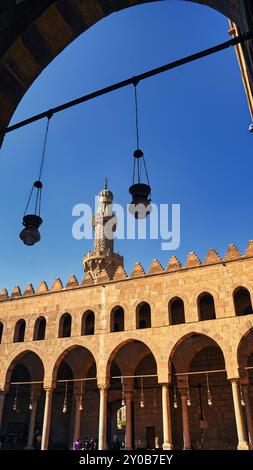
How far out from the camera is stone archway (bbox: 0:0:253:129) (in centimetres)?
415

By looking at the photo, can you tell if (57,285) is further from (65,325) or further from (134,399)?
(134,399)

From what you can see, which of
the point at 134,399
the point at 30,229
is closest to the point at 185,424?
the point at 134,399

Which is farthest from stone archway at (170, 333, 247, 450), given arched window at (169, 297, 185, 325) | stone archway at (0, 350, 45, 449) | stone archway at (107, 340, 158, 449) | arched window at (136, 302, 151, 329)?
stone archway at (0, 350, 45, 449)

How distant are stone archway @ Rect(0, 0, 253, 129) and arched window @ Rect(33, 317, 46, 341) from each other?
54.7 ft

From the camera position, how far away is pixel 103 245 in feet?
90.6

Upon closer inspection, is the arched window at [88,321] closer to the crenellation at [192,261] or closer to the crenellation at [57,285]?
the crenellation at [57,285]

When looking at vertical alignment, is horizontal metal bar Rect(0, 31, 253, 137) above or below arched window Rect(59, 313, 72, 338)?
below

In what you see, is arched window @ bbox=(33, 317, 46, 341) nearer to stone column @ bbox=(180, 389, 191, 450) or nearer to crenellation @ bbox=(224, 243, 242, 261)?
stone column @ bbox=(180, 389, 191, 450)

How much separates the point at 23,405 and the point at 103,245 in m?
11.8

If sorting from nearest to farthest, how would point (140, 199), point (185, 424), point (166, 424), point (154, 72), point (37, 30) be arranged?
point (154, 72) < point (37, 30) < point (140, 199) < point (166, 424) < point (185, 424)

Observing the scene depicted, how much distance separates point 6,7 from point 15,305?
728 inches

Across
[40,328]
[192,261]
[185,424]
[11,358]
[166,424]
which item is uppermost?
[192,261]

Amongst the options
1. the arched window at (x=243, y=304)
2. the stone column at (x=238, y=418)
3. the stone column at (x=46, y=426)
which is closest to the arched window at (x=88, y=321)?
the stone column at (x=46, y=426)

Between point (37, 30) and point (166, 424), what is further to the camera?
point (166, 424)
